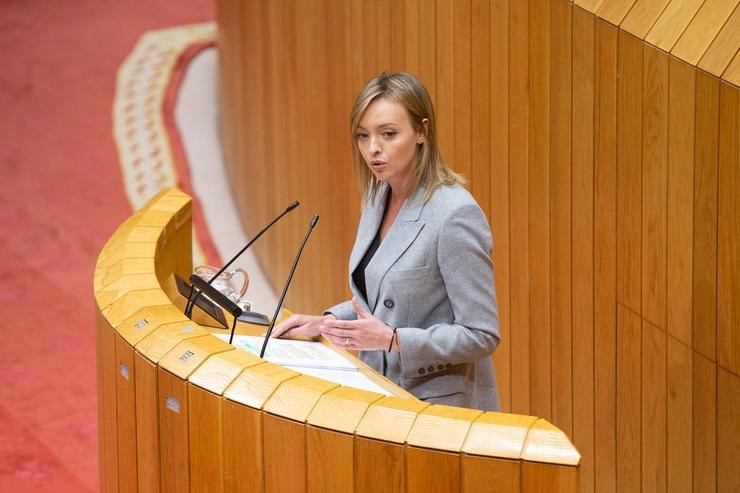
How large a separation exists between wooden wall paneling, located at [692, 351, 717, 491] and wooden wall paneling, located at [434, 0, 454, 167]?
1.32m

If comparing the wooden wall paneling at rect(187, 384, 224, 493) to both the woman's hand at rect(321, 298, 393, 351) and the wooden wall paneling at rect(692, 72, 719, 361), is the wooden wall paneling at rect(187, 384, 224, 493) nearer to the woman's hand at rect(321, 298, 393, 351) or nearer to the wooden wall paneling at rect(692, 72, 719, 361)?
the woman's hand at rect(321, 298, 393, 351)

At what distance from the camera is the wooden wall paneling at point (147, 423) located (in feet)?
6.80

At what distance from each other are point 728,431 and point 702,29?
1.00 m

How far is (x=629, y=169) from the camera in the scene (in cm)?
315

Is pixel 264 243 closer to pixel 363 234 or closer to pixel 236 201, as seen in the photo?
pixel 236 201

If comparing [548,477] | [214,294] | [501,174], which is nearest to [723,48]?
[501,174]

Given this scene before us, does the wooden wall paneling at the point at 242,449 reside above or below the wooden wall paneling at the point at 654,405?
above

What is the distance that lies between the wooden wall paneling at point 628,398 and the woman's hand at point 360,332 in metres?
1.12

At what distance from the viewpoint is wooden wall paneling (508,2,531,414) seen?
142 inches

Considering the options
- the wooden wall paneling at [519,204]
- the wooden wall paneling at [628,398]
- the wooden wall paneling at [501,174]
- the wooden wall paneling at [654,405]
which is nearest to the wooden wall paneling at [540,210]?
the wooden wall paneling at [519,204]

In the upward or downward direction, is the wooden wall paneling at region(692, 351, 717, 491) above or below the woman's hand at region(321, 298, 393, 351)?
below

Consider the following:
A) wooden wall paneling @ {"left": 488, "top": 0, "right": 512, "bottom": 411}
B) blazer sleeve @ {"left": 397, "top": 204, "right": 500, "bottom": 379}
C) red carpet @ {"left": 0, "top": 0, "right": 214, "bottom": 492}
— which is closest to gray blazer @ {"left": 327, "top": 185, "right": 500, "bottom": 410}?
blazer sleeve @ {"left": 397, "top": 204, "right": 500, "bottom": 379}

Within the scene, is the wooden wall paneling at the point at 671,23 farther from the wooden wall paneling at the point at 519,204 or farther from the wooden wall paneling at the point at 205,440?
the wooden wall paneling at the point at 205,440

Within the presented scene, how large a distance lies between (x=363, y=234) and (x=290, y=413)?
0.92 meters
